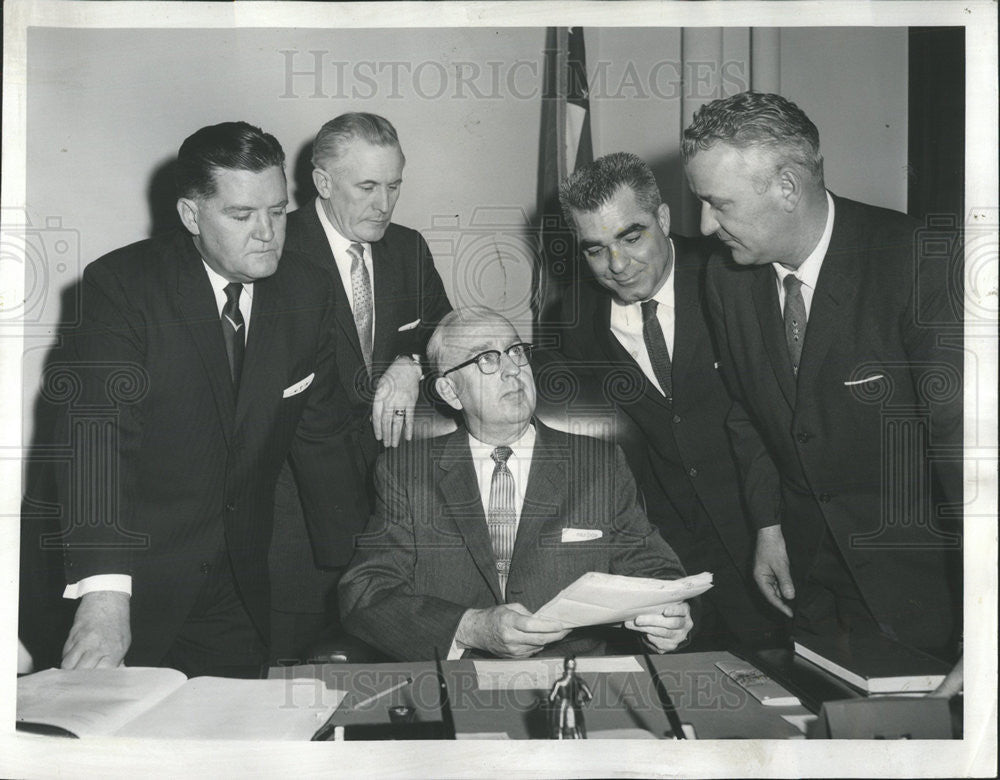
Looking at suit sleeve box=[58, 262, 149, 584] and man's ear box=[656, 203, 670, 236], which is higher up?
man's ear box=[656, 203, 670, 236]

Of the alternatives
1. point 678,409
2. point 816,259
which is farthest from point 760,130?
point 678,409

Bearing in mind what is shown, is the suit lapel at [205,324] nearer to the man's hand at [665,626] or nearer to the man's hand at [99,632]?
the man's hand at [99,632]

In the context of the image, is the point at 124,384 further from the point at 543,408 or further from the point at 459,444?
the point at 543,408

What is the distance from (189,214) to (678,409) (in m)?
1.55

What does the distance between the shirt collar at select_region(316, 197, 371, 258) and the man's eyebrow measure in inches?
29.4

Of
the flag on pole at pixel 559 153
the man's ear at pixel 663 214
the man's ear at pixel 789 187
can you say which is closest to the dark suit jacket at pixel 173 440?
the flag on pole at pixel 559 153

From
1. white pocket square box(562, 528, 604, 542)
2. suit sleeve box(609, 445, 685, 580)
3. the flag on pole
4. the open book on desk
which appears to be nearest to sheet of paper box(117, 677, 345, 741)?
the open book on desk

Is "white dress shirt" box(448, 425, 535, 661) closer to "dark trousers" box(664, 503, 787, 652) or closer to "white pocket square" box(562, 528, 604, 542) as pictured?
"white pocket square" box(562, 528, 604, 542)

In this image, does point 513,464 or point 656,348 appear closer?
point 513,464

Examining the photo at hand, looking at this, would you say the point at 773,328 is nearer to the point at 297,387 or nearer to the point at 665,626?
the point at 665,626

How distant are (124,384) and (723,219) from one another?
5.96 feet

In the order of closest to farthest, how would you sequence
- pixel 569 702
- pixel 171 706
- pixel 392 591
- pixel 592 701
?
pixel 569 702 → pixel 592 701 → pixel 171 706 → pixel 392 591

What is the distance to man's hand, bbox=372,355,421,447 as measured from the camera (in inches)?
102

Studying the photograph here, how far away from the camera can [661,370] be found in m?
2.65
